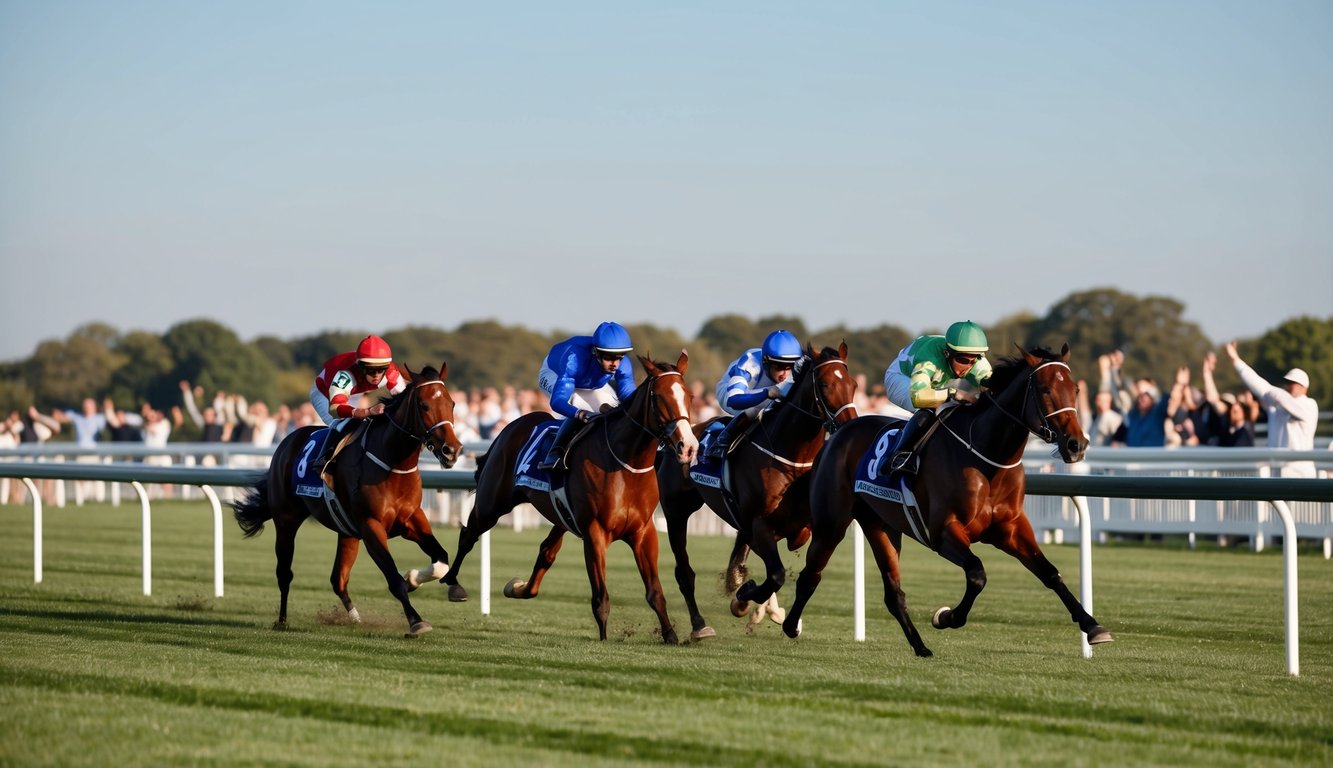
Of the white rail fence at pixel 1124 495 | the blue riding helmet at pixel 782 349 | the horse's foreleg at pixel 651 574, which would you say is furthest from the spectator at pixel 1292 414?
the horse's foreleg at pixel 651 574

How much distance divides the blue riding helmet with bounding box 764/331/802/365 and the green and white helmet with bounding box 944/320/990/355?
1129mm

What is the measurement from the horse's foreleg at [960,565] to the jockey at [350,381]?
3347mm

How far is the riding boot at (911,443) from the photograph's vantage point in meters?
7.94

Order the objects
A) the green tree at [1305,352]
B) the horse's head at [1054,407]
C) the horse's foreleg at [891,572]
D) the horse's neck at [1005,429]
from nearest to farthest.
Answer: the horse's head at [1054,407]
the horse's neck at [1005,429]
the horse's foreleg at [891,572]
the green tree at [1305,352]

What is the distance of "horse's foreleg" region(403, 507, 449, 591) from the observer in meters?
9.40

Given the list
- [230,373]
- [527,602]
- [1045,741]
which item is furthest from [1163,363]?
[1045,741]

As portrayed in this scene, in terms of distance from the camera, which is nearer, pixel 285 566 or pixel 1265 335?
pixel 285 566

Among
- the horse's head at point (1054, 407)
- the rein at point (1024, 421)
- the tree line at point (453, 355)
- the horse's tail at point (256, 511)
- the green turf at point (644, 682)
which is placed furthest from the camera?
the tree line at point (453, 355)

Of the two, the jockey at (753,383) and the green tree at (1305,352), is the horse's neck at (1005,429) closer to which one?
the jockey at (753,383)

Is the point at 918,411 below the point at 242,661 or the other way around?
the other way around

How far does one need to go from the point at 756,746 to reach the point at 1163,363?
6539 cm

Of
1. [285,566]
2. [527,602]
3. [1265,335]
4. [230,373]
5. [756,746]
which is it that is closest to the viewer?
[756,746]

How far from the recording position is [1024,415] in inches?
301

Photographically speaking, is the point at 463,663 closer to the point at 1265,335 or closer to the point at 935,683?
the point at 935,683
